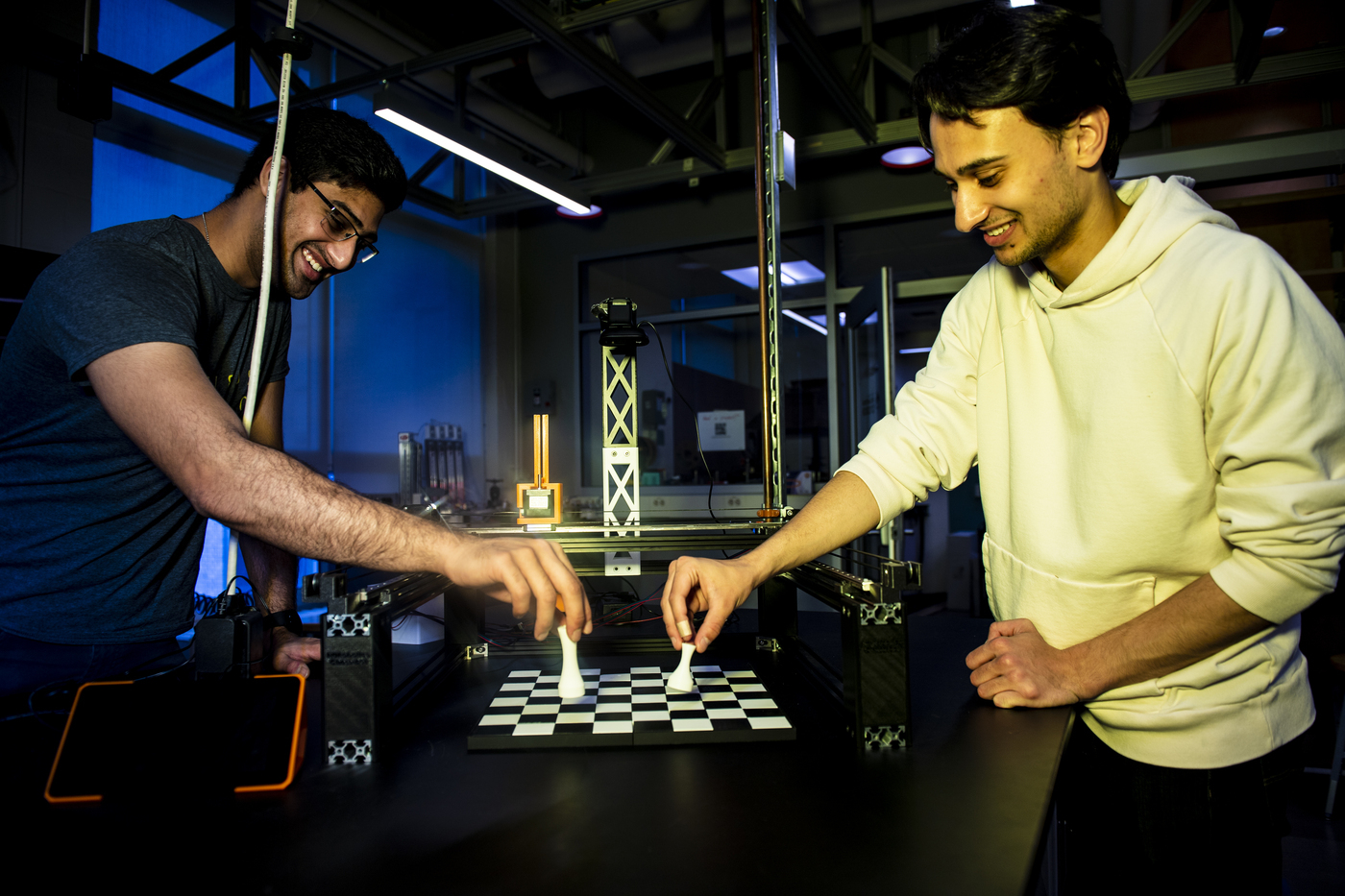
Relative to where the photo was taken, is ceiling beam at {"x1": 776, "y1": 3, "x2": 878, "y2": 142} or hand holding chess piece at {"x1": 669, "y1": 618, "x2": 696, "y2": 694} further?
ceiling beam at {"x1": 776, "y1": 3, "x2": 878, "y2": 142}

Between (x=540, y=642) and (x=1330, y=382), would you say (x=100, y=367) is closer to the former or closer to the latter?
(x=540, y=642)

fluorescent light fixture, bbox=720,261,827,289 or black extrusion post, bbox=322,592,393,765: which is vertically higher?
fluorescent light fixture, bbox=720,261,827,289

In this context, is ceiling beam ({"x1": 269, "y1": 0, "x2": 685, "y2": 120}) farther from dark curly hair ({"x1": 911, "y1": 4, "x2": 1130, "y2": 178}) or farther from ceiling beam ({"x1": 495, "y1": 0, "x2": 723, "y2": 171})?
dark curly hair ({"x1": 911, "y1": 4, "x2": 1130, "y2": 178})

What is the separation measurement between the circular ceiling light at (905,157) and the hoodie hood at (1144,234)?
3.91 metres

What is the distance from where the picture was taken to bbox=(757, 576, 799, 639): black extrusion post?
1.42 m

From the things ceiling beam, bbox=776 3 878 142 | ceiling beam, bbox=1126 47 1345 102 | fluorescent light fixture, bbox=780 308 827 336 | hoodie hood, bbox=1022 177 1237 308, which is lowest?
hoodie hood, bbox=1022 177 1237 308

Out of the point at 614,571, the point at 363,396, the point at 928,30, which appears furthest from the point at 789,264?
the point at 614,571

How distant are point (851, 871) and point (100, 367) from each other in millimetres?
1050

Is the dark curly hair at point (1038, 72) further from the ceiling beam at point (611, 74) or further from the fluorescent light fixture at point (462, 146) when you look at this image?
the fluorescent light fixture at point (462, 146)

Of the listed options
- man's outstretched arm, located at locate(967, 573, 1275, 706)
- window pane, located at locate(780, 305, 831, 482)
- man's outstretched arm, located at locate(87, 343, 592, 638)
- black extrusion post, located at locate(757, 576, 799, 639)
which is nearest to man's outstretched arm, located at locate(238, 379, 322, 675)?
man's outstretched arm, located at locate(87, 343, 592, 638)

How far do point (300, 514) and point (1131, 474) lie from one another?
1072 millimetres

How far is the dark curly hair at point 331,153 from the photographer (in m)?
1.27

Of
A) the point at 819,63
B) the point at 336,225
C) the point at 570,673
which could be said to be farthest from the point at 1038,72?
the point at 819,63

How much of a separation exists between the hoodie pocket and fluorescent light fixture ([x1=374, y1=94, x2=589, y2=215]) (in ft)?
11.2
